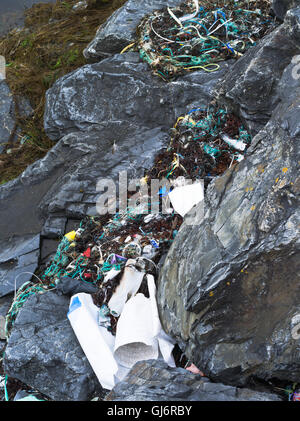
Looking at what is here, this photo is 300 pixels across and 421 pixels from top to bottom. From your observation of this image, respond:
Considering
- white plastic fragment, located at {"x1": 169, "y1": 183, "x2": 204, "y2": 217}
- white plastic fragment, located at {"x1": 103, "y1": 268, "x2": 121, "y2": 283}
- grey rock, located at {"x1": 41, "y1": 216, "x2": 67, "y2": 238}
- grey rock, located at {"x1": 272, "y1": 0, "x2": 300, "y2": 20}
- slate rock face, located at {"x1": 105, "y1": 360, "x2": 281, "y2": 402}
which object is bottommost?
grey rock, located at {"x1": 41, "y1": 216, "x2": 67, "y2": 238}

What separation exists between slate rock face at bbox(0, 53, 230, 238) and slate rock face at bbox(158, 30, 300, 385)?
6.67 feet

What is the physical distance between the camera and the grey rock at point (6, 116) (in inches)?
264

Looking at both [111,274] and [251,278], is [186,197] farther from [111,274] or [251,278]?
[251,278]

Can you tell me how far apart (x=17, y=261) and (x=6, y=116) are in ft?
11.0

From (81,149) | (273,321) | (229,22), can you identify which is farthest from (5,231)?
(229,22)

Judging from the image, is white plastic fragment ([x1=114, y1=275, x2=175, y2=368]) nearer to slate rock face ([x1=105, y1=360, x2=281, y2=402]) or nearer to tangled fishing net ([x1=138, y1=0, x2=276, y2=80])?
slate rock face ([x1=105, y1=360, x2=281, y2=402])

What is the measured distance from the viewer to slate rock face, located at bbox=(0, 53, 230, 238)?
4719 millimetres

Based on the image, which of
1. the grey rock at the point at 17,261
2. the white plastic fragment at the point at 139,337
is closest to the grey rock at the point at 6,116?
the grey rock at the point at 17,261

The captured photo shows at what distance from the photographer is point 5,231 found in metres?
4.93

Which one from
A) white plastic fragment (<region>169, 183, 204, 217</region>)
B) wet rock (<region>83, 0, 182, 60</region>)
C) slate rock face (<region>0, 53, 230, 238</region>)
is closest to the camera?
white plastic fragment (<region>169, 183, 204, 217</region>)

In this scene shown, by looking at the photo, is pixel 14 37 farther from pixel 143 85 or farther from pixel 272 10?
pixel 272 10

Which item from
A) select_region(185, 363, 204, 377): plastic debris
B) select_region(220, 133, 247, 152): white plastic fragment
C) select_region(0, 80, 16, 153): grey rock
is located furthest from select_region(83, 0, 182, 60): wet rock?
select_region(185, 363, 204, 377): plastic debris

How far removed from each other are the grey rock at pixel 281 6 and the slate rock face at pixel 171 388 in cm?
398

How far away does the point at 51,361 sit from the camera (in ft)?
10.5
